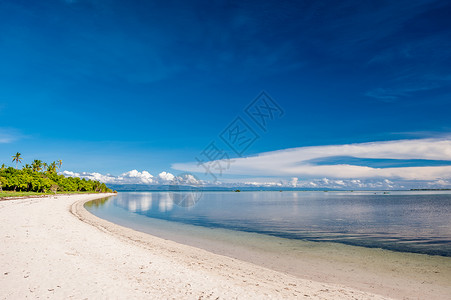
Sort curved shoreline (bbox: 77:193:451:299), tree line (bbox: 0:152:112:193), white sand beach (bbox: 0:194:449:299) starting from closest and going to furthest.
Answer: white sand beach (bbox: 0:194:449:299)
curved shoreline (bbox: 77:193:451:299)
tree line (bbox: 0:152:112:193)

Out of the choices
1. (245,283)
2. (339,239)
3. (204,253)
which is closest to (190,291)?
(245,283)

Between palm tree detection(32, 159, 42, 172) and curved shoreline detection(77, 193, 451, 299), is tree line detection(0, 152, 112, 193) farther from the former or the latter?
curved shoreline detection(77, 193, 451, 299)

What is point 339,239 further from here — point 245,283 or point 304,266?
point 245,283

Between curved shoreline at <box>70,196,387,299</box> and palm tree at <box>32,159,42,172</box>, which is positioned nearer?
curved shoreline at <box>70,196,387,299</box>

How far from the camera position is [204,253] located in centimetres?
1706

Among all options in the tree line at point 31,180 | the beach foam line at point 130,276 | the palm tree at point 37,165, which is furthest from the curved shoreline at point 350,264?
the palm tree at point 37,165

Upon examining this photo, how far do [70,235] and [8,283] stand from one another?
32.7 ft

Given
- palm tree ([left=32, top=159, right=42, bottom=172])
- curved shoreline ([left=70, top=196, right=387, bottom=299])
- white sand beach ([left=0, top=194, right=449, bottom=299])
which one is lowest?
curved shoreline ([left=70, top=196, right=387, bottom=299])

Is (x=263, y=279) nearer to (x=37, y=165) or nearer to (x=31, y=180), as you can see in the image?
(x=31, y=180)

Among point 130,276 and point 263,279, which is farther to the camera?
point 263,279

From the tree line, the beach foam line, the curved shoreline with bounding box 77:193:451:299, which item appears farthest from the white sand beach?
the tree line

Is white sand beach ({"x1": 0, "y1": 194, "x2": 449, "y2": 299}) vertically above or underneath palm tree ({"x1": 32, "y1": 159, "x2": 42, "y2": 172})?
underneath

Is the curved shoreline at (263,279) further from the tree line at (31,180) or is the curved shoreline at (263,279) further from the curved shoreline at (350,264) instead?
the tree line at (31,180)

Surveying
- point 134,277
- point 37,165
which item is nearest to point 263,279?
point 134,277
